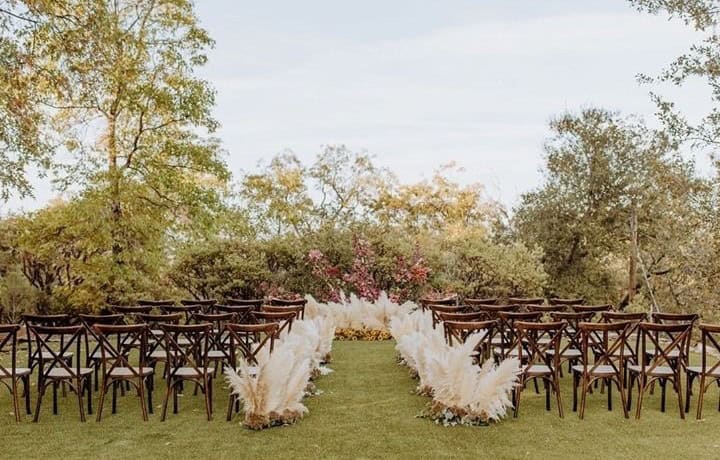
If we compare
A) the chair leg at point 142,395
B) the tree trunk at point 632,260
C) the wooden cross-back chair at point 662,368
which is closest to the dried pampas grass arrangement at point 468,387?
the wooden cross-back chair at point 662,368

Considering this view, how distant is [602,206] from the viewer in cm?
1734

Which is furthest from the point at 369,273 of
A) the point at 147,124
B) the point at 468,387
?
the point at 468,387

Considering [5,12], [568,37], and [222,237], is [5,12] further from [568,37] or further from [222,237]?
[568,37]

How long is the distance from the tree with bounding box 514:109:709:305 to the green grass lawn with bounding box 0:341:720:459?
1088 cm

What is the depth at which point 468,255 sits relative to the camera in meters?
14.6

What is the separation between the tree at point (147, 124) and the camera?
13.6 m

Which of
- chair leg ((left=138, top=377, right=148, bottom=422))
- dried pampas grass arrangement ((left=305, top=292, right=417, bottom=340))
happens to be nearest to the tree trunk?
dried pampas grass arrangement ((left=305, top=292, right=417, bottom=340))

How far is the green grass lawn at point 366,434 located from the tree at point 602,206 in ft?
35.7

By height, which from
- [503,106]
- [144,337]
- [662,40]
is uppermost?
[503,106]

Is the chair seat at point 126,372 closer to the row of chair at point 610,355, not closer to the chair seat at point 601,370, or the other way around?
the row of chair at point 610,355

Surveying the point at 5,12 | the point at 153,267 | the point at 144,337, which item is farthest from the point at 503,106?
the point at 144,337

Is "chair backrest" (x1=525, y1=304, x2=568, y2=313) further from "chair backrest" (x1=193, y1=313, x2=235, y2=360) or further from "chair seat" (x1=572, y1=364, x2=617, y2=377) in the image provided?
"chair backrest" (x1=193, y1=313, x2=235, y2=360)

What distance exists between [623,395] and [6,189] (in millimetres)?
8896

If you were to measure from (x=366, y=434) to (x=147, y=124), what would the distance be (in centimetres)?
1098
